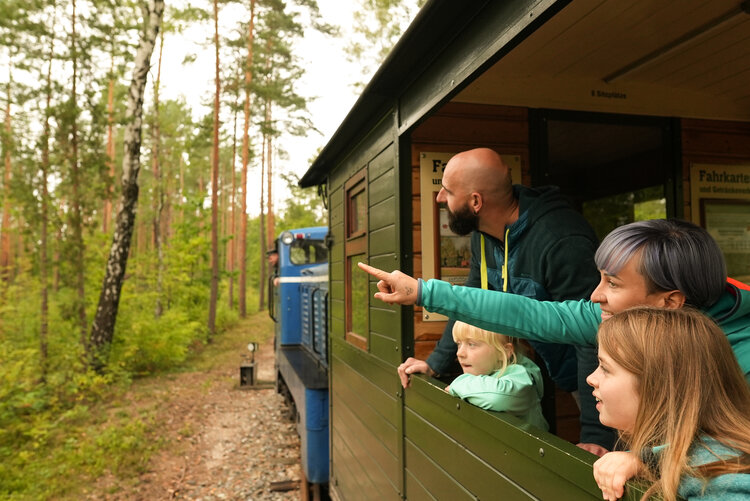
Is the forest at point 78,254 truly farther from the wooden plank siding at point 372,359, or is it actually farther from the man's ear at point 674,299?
the man's ear at point 674,299

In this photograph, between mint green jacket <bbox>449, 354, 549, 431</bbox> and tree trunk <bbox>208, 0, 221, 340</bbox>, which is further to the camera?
tree trunk <bbox>208, 0, 221, 340</bbox>

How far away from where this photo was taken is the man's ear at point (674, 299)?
4.13 feet

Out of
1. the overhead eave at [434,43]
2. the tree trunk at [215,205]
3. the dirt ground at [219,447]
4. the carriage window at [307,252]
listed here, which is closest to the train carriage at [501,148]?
the overhead eave at [434,43]

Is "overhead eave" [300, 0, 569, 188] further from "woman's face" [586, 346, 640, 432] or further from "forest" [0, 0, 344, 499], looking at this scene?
"forest" [0, 0, 344, 499]

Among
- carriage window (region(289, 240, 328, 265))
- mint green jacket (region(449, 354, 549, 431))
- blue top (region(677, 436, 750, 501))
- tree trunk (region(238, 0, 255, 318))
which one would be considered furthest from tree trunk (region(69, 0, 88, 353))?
blue top (region(677, 436, 750, 501))

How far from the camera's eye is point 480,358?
2.21m

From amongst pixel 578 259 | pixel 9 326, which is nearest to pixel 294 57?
pixel 9 326

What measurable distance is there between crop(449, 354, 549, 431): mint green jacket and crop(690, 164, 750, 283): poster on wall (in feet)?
6.31

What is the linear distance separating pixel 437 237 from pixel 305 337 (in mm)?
5490

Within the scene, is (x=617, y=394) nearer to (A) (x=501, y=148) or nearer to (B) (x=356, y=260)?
(A) (x=501, y=148)

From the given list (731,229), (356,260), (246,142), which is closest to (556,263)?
(731,229)

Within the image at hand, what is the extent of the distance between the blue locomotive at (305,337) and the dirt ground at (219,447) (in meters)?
0.47

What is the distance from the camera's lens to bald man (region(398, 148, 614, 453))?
1.96 metres

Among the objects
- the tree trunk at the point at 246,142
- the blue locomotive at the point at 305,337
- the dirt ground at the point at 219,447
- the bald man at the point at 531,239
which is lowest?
the dirt ground at the point at 219,447
